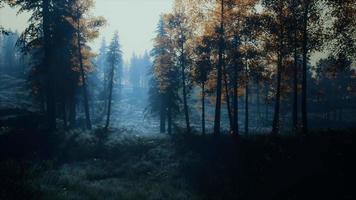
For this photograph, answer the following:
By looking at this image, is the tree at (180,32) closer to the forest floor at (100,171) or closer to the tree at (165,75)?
the tree at (165,75)

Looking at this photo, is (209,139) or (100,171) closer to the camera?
(100,171)

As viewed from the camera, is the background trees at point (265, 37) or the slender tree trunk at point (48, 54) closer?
the background trees at point (265, 37)

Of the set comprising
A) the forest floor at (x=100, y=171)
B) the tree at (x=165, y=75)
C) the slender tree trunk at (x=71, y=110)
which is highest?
the tree at (x=165, y=75)

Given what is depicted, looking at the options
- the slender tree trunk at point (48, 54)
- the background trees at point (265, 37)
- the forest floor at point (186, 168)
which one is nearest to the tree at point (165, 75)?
the background trees at point (265, 37)

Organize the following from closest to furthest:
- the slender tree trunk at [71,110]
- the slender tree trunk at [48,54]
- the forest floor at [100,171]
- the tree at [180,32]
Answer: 1. the forest floor at [100,171]
2. the slender tree trunk at [48,54]
3. the tree at [180,32]
4. the slender tree trunk at [71,110]

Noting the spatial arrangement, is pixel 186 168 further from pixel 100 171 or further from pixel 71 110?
pixel 71 110

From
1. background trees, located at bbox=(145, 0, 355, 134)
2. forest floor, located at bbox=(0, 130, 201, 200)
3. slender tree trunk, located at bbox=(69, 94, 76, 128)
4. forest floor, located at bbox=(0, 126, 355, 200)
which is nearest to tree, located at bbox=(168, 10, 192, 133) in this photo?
background trees, located at bbox=(145, 0, 355, 134)

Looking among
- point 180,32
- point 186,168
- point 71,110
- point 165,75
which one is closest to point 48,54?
point 180,32

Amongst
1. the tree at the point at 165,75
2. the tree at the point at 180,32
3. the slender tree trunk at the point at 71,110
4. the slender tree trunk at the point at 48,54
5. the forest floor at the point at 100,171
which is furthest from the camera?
the slender tree trunk at the point at 71,110

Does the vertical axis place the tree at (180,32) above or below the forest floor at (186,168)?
above

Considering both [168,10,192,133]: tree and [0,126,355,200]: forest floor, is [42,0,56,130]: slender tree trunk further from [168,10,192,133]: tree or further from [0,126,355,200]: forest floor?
[168,10,192,133]: tree

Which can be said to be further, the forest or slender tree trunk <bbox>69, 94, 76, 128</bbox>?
slender tree trunk <bbox>69, 94, 76, 128</bbox>

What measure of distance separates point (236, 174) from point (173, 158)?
5.14 meters

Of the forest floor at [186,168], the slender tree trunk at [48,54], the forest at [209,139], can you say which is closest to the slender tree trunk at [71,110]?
the forest at [209,139]
